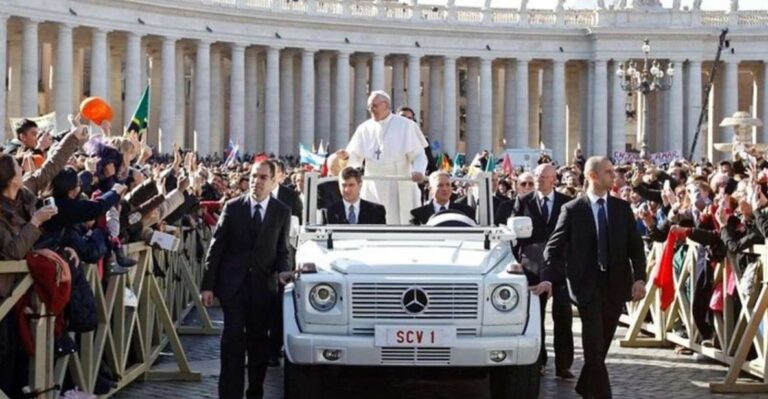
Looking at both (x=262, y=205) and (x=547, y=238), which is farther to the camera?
(x=547, y=238)

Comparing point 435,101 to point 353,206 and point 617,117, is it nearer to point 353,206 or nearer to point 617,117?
point 617,117

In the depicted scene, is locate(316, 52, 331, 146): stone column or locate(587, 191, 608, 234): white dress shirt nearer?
locate(587, 191, 608, 234): white dress shirt

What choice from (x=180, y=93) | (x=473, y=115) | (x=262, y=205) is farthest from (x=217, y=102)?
(x=262, y=205)

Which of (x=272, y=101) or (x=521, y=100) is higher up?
(x=521, y=100)

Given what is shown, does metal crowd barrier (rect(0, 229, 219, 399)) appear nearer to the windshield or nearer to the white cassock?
the windshield

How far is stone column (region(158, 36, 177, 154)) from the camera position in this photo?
6844 centimetres

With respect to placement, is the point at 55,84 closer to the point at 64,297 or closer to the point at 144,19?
the point at 144,19

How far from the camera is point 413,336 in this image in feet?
39.0

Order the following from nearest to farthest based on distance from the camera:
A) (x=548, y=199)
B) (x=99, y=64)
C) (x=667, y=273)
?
(x=548, y=199), (x=667, y=273), (x=99, y=64)

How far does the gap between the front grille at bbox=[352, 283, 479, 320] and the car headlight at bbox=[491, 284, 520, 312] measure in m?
0.22

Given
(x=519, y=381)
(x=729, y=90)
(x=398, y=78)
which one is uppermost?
(x=398, y=78)

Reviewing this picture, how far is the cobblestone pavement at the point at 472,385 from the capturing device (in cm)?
1459

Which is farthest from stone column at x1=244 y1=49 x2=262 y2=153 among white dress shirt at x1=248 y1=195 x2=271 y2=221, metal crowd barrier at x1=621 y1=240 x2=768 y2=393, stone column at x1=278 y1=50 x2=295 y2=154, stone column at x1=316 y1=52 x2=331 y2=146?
white dress shirt at x1=248 y1=195 x2=271 y2=221

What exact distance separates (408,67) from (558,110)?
1083cm
